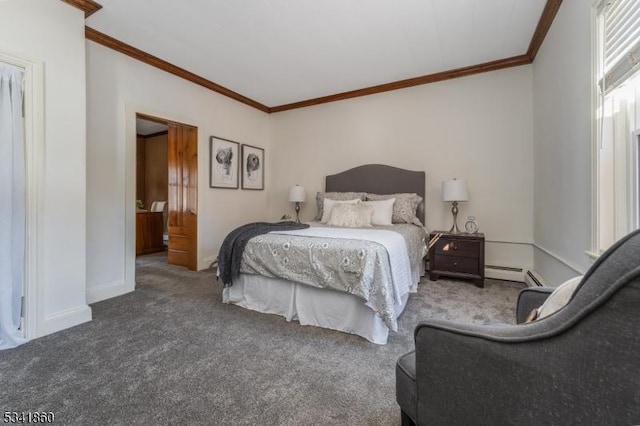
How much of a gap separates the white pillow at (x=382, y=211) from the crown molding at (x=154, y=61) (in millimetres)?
2832

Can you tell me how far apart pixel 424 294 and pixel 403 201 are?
1249 millimetres

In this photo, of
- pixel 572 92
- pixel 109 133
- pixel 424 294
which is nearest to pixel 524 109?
pixel 572 92

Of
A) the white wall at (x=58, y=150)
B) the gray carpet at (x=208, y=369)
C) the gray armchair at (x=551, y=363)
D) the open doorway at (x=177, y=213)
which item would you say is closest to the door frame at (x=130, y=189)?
the open doorway at (x=177, y=213)

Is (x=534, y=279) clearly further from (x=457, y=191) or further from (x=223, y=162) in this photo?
(x=223, y=162)

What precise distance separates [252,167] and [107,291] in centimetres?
284

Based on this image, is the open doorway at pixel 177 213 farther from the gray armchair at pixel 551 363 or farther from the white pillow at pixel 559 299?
the white pillow at pixel 559 299

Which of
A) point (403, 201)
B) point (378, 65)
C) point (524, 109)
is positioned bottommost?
point (403, 201)

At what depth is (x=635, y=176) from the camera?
1467 millimetres

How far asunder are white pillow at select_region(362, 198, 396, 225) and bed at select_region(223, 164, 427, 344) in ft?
1.93

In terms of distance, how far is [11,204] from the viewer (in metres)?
2.02

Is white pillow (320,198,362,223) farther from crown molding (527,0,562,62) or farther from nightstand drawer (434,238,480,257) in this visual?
crown molding (527,0,562,62)

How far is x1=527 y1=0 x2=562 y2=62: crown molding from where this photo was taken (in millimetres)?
2408

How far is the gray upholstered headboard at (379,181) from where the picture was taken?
398cm

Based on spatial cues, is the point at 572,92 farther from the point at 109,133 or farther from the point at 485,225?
the point at 109,133
